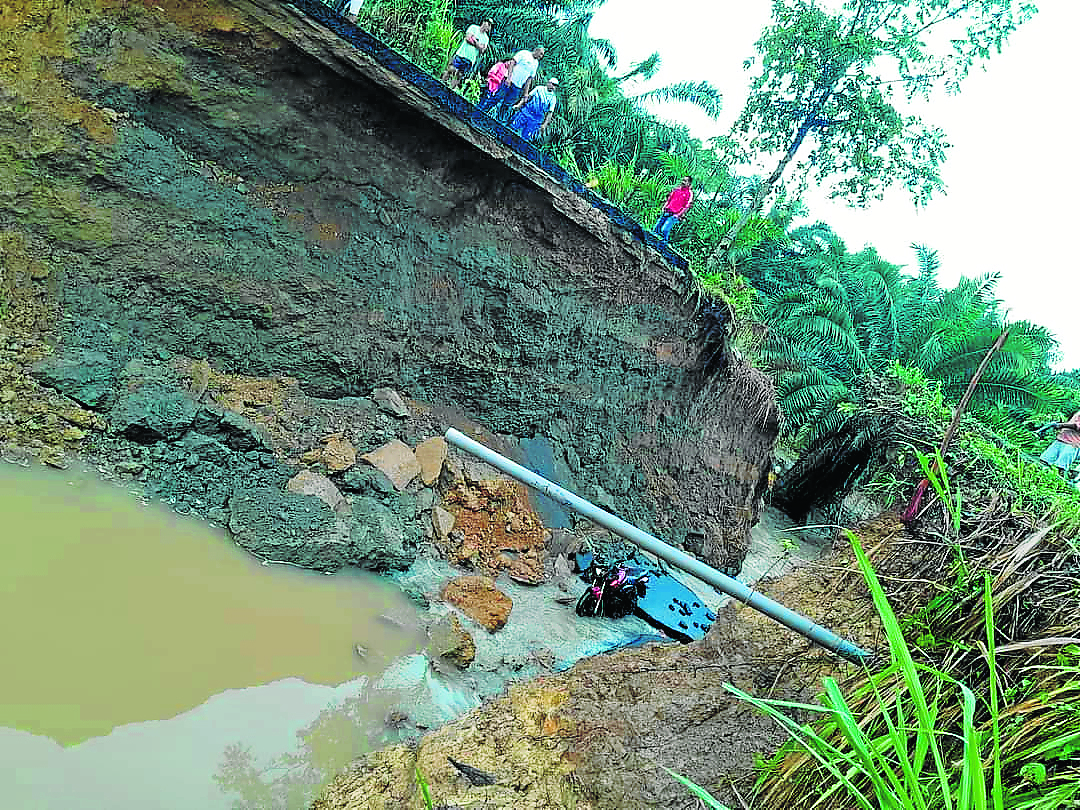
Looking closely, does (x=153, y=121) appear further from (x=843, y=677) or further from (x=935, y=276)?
(x=935, y=276)

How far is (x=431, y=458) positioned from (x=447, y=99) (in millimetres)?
3317

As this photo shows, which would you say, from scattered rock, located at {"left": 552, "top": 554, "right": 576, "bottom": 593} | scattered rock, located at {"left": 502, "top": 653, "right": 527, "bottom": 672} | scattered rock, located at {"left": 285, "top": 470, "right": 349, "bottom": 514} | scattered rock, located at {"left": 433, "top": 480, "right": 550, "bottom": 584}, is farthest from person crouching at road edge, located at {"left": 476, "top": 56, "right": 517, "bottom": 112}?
scattered rock, located at {"left": 502, "top": 653, "right": 527, "bottom": 672}

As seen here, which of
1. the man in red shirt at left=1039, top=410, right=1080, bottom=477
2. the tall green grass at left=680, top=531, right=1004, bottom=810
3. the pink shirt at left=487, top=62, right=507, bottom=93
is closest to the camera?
the tall green grass at left=680, top=531, right=1004, bottom=810

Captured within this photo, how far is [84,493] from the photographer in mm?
5062

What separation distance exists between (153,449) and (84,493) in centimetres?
63

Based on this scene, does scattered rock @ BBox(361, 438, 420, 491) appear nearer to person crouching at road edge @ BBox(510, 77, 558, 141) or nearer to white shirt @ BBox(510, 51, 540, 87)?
person crouching at road edge @ BBox(510, 77, 558, 141)

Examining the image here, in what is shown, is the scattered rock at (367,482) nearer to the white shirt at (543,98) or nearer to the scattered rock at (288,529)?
the scattered rock at (288,529)

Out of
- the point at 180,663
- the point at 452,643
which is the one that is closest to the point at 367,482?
the point at 452,643

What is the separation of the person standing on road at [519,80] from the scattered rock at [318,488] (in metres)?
4.68

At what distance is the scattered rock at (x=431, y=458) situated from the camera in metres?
6.95

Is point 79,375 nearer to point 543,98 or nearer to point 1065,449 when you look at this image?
point 543,98

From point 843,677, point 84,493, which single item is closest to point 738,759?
point 843,677

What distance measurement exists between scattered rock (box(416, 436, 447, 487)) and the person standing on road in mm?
3838

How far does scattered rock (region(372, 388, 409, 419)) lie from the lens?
7.41m
